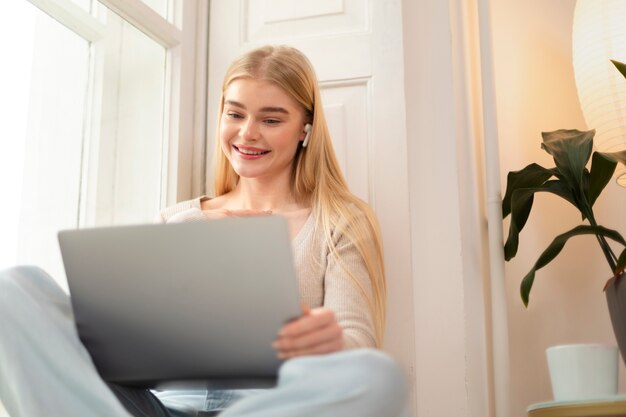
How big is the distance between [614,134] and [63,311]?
4.10ft

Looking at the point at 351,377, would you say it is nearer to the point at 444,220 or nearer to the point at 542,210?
the point at 444,220

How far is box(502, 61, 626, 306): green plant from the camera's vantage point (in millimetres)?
1711

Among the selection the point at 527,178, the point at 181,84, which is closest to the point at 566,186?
the point at 527,178

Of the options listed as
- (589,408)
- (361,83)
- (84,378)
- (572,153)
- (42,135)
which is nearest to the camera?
(84,378)

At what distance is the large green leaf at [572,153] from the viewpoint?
5.57 feet

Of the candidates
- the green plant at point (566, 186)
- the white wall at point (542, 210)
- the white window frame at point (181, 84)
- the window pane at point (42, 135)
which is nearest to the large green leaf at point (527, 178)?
the green plant at point (566, 186)

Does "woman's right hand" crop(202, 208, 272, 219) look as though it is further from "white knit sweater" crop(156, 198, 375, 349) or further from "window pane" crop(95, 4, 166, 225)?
"window pane" crop(95, 4, 166, 225)

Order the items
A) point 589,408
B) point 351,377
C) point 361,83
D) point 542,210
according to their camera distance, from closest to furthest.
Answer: point 351,377, point 589,408, point 361,83, point 542,210

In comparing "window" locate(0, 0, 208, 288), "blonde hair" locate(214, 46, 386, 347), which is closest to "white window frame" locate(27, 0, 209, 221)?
"window" locate(0, 0, 208, 288)

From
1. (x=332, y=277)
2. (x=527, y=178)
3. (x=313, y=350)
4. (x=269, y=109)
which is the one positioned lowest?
(x=313, y=350)

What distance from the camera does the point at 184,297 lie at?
37.0 inches

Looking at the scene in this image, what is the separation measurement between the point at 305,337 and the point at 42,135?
0.79 metres

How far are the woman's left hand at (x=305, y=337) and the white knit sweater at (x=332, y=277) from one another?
1.19 ft

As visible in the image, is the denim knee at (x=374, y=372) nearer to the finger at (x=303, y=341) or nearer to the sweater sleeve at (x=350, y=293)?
the finger at (x=303, y=341)
